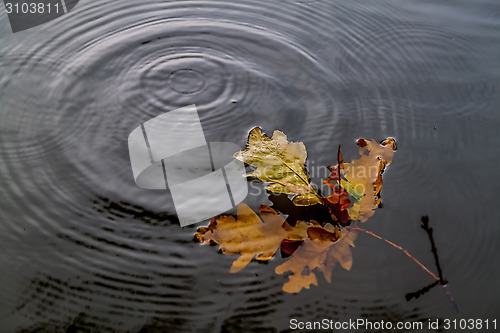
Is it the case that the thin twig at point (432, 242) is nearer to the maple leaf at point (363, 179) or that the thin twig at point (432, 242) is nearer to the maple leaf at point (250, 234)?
the maple leaf at point (363, 179)

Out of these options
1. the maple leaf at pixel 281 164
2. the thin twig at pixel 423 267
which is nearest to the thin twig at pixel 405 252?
the thin twig at pixel 423 267

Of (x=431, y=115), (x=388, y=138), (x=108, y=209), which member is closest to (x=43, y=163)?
(x=108, y=209)

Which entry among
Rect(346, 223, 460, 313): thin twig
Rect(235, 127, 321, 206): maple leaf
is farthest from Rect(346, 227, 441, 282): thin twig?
Rect(235, 127, 321, 206): maple leaf

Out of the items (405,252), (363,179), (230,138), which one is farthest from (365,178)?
(230,138)

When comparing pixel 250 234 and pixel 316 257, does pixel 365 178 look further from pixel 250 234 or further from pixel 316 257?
pixel 250 234

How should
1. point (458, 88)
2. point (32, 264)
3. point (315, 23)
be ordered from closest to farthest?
point (32, 264), point (458, 88), point (315, 23)

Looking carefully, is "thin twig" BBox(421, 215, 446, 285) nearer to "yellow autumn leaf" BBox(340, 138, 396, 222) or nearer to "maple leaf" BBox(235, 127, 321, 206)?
"yellow autumn leaf" BBox(340, 138, 396, 222)

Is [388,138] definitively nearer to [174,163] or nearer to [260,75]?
[260,75]
